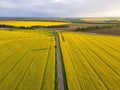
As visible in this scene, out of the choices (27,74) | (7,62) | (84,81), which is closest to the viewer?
(84,81)

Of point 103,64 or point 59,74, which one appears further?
point 103,64

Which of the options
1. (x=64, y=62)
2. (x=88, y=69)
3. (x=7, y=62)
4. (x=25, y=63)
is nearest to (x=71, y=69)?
(x=88, y=69)

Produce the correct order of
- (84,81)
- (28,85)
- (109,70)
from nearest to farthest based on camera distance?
1. (28,85)
2. (84,81)
3. (109,70)

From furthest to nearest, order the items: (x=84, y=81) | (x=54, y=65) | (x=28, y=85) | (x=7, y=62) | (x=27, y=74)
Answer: (x=7, y=62)
(x=54, y=65)
(x=27, y=74)
(x=84, y=81)
(x=28, y=85)

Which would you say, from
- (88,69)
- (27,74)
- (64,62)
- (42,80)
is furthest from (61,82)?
(64,62)

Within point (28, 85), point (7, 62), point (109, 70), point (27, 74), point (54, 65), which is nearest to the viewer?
point (28, 85)

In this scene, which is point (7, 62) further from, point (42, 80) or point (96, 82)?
point (96, 82)

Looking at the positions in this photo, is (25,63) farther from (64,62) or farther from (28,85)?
(28,85)

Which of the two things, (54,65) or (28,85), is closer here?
(28,85)
